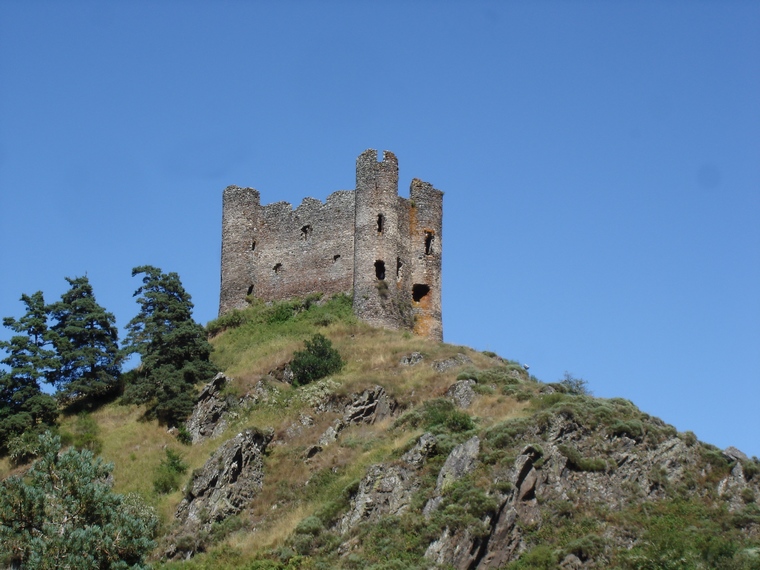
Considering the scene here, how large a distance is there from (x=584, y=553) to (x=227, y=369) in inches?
824

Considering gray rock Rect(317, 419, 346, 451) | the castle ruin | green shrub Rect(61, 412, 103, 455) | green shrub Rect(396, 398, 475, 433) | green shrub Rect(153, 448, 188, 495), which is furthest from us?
the castle ruin

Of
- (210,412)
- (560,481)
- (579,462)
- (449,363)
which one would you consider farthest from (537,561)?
(210,412)

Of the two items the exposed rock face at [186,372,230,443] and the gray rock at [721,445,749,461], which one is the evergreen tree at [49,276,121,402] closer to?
the exposed rock face at [186,372,230,443]

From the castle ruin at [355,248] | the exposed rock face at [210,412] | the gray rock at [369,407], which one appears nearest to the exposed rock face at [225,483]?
A: the gray rock at [369,407]

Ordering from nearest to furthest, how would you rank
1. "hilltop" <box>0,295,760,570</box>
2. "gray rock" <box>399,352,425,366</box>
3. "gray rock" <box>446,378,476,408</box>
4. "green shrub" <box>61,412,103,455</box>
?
"hilltop" <box>0,295,760,570</box> → "gray rock" <box>446,378,476,408</box> → "green shrub" <box>61,412,103,455</box> → "gray rock" <box>399,352,425,366</box>

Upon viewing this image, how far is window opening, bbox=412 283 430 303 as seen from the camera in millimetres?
60938

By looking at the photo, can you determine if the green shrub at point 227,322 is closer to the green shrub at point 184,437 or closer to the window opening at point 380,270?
the window opening at point 380,270

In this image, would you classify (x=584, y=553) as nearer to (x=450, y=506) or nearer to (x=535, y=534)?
(x=535, y=534)

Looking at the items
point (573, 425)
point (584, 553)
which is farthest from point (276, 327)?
point (584, 553)

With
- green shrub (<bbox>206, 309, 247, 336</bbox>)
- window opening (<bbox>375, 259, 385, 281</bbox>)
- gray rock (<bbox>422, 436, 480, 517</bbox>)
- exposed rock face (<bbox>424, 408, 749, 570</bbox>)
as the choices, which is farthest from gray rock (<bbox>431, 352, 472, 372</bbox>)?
green shrub (<bbox>206, 309, 247, 336</bbox>)

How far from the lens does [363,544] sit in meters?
39.5

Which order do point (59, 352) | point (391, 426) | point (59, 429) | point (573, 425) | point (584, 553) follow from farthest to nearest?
1. point (59, 352)
2. point (59, 429)
3. point (391, 426)
4. point (573, 425)
5. point (584, 553)

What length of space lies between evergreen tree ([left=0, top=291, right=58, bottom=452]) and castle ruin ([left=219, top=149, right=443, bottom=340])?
859 cm

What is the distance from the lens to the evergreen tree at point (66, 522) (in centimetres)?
3506
